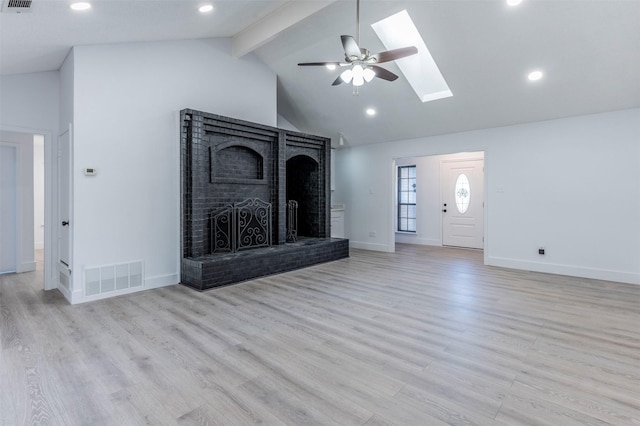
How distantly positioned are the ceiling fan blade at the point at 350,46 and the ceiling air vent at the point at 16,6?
2.57 metres

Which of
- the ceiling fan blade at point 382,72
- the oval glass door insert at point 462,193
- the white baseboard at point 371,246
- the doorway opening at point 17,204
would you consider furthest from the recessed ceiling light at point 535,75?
the doorway opening at point 17,204

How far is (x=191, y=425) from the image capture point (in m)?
1.75

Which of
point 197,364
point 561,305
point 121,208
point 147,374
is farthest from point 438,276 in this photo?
point 121,208

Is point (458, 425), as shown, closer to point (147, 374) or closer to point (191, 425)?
point (191, 425)

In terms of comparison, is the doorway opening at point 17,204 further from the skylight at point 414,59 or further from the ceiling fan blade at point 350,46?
the skylight at point 414,59

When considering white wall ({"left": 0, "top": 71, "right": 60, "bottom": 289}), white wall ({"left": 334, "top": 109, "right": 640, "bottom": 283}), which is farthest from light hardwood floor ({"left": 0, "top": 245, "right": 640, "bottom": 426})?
white wall ({"left": 0, "top": 71, "right": 60, "bottom": 289})

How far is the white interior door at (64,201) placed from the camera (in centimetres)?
400

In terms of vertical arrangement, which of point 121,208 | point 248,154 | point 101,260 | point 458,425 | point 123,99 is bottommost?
point 458,425

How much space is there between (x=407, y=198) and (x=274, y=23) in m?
6.28

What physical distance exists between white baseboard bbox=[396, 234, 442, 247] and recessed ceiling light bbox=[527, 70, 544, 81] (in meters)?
4.82

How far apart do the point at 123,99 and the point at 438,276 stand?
504 centimetres

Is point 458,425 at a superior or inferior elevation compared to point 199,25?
inferior

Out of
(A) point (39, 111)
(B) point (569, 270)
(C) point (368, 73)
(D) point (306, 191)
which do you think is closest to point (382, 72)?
(C) point (368, 73)

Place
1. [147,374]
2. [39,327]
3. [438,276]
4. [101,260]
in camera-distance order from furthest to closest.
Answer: [438,276] < [101,260] < [39,327] < [147,374]
